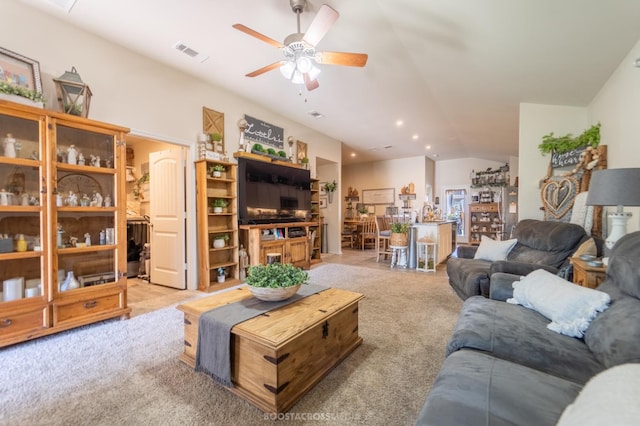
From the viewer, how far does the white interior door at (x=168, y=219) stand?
388cm

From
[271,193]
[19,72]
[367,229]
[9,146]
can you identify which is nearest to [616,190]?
[271,193]

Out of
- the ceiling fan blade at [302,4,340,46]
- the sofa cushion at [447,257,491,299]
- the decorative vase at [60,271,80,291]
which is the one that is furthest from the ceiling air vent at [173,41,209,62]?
the sofa cushion at [447,257,491,299]

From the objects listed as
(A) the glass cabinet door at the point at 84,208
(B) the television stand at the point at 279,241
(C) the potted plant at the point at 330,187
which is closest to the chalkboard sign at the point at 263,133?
(B) the television stand at the point at 279,241

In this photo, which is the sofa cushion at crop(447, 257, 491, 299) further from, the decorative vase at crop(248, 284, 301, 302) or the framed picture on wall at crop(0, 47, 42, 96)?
the framed picture on wall at crop(0, 47, 42, 96)

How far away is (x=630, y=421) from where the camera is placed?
59 cm

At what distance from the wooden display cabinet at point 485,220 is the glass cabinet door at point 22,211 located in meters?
9.37

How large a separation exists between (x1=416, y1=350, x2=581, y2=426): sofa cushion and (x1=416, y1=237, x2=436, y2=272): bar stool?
3.87 meters

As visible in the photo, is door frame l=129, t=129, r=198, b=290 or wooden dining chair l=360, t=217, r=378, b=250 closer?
door frame l=129, t=129, r=198, b=290

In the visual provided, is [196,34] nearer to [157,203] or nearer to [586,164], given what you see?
[157,203]

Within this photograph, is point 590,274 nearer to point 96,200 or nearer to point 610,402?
point 610,402

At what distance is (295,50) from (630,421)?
9.03ft

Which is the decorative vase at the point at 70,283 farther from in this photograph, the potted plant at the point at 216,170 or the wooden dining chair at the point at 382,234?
the wooden dining chair at the point at 382,234

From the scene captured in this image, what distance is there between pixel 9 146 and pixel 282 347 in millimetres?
2838

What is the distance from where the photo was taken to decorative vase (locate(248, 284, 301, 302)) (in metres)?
1.85
